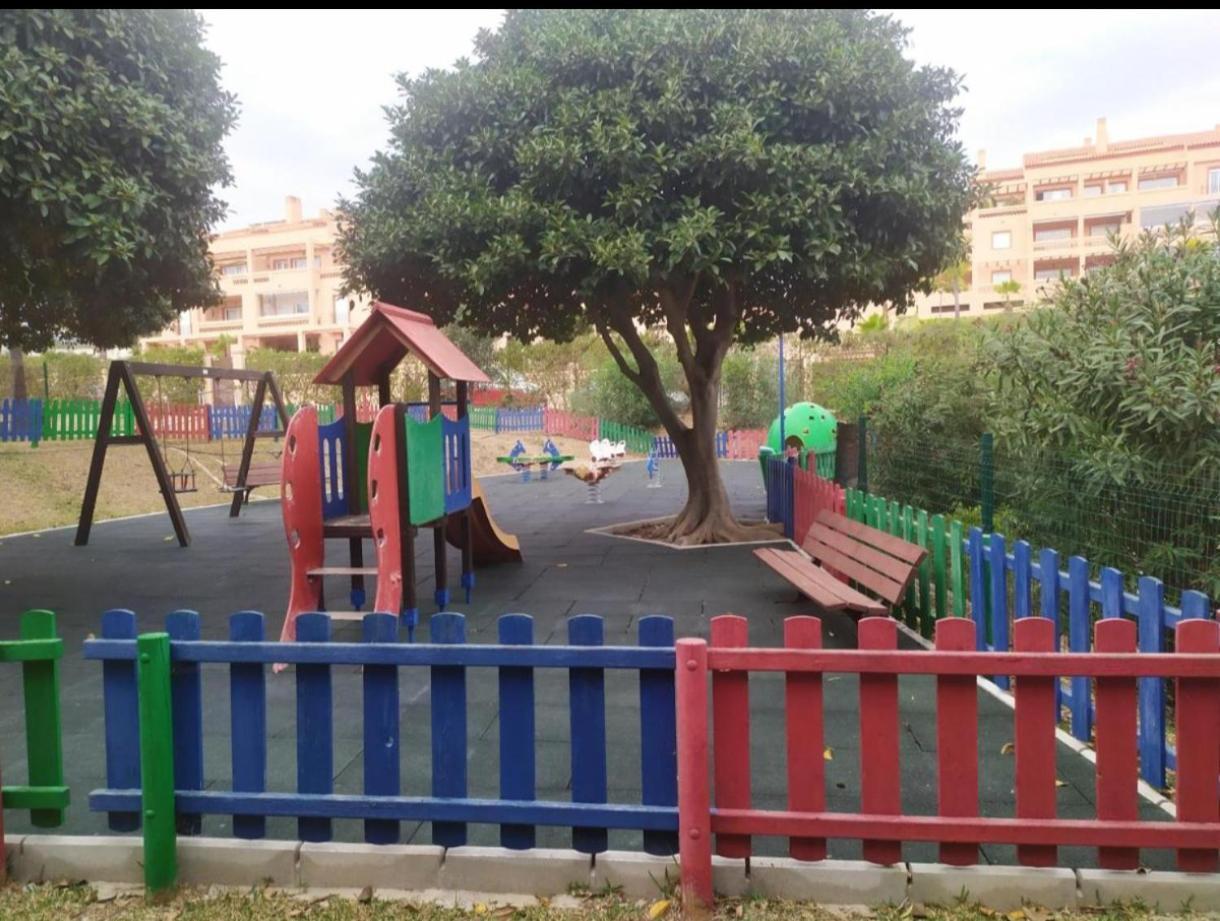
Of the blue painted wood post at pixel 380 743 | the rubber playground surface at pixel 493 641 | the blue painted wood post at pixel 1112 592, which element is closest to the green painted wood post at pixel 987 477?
the rubber playground surface at pixel 493 641

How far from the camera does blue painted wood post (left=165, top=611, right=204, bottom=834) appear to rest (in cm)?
286

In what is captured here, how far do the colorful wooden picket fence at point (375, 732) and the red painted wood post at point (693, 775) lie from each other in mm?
95

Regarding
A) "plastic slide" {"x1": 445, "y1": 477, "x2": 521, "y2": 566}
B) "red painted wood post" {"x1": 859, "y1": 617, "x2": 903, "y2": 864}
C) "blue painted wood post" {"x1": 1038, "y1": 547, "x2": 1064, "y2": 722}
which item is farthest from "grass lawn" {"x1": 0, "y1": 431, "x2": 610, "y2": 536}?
"red painted wood post" {"x1": 859, "y1": 617, "x2": 903, "y2": 864}

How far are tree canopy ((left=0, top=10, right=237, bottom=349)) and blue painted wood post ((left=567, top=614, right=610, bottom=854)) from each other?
590cm

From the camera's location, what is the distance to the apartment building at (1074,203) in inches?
1956

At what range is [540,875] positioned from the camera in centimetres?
269

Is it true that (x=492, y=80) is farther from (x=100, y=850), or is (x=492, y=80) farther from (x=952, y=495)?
(x=100, y=850)

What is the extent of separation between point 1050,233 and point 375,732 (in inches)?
2315

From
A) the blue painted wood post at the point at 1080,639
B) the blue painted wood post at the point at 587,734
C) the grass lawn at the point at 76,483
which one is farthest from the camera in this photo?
the grass lawn at the point at 76,483

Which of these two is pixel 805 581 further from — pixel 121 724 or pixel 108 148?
pixel 108 148

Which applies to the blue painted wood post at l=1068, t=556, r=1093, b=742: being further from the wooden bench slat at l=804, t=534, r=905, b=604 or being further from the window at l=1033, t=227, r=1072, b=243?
the window at l=1033, t=227, r=1072, b=243

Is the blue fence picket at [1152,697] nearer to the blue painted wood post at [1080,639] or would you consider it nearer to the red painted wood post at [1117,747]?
the blue painted wood post at [1080,639]

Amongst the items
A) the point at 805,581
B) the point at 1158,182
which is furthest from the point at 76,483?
the point at 1158,182

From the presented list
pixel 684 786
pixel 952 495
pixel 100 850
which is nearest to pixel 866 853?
pixel 684 786
